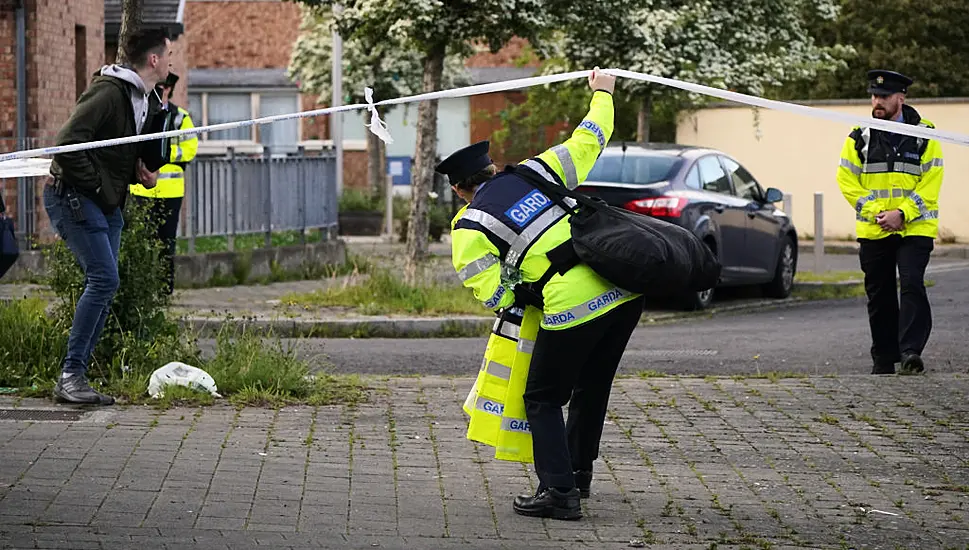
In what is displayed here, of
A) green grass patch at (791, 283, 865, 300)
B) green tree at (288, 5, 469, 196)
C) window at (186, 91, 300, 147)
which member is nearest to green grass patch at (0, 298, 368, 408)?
green grass patch at (791, 283, 865, 300)

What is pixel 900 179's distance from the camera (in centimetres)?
966

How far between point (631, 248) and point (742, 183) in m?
10.5

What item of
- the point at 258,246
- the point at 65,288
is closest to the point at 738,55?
the point at 258,246

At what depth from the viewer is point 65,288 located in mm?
8633

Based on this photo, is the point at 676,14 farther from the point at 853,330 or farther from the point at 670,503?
the point at 670,503

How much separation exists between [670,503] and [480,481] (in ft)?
2.92

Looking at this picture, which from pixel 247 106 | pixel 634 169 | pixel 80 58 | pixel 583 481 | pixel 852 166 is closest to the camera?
pixel 583 481

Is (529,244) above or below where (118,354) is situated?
above

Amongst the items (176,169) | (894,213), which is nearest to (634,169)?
(176,169)

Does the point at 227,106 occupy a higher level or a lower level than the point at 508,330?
higher

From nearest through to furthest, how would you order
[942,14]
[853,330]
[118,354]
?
[118,354] → [853,330] → [942,14]

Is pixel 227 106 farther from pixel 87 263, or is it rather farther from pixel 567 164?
pixel 567 164

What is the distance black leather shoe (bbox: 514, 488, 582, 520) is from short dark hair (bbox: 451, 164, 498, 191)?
4.18ft

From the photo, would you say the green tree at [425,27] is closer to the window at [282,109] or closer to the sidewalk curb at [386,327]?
the sidewalk curb at [386,327]
